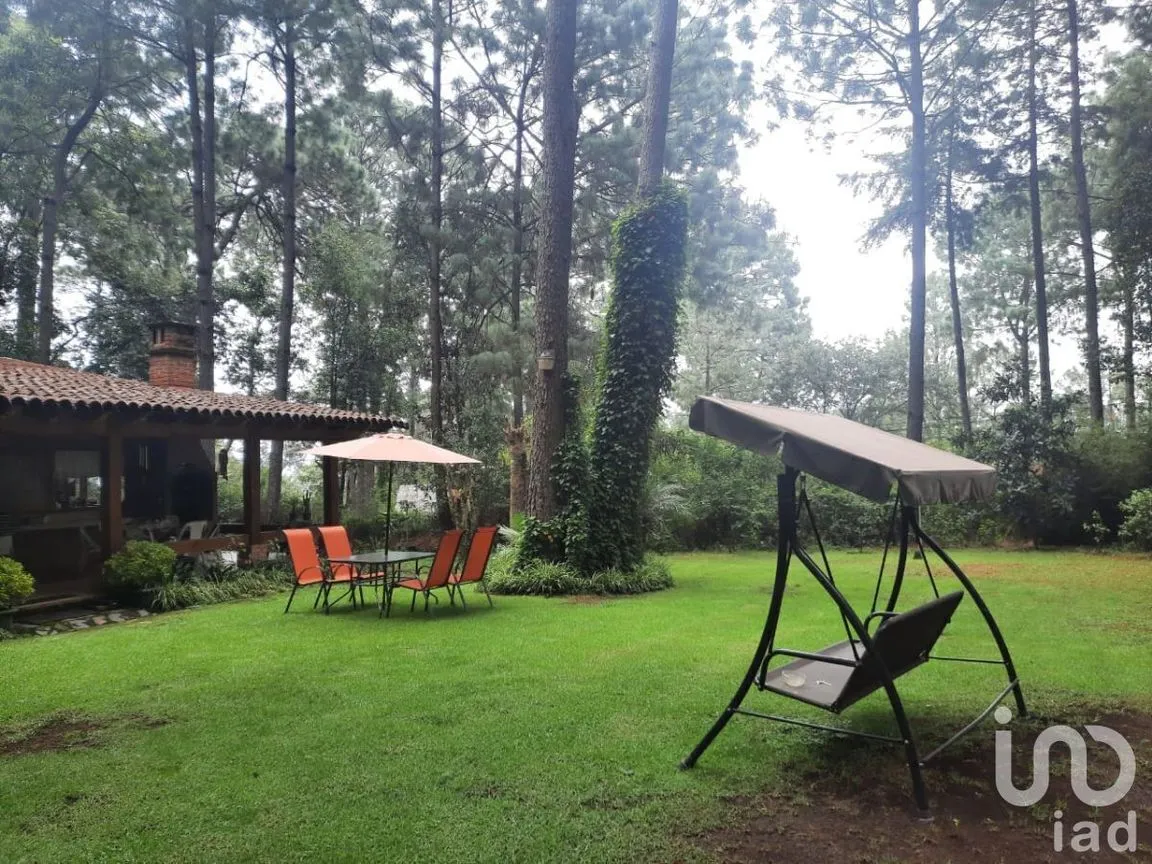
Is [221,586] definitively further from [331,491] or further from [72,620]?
[331,491]

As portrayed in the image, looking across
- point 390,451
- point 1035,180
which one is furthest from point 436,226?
point 1035,180

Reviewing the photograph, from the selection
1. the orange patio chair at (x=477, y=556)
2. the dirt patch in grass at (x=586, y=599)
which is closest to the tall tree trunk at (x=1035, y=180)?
the dirt patch in grass at (x=586, y=599)

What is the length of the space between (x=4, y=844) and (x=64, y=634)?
546 cm

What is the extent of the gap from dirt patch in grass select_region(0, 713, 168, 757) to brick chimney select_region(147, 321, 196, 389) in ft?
31.3

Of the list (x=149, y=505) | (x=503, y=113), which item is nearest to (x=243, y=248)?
(x=503, y=113)

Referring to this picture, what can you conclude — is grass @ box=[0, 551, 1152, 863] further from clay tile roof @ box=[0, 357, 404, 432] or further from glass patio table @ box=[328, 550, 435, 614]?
clay tile roof @ box=[0, 357, 404, 432]

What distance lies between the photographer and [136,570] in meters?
8.78

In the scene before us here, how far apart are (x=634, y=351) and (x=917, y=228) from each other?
26.2 ft

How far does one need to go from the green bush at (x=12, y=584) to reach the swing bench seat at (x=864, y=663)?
25.1 feet

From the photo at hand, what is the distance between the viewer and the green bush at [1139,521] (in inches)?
483

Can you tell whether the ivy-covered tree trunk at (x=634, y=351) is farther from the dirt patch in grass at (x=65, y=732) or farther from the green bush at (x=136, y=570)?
the dirt patch in grass at (x=65, y=732)

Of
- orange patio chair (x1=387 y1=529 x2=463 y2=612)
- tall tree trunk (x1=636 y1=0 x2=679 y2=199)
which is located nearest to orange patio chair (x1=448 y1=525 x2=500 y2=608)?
orange patio chair (x1=387 y1=529 x2=463 y2=612)

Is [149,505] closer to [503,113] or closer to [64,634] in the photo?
[64,634]

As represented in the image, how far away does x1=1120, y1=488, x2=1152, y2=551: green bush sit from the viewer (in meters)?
12.3
